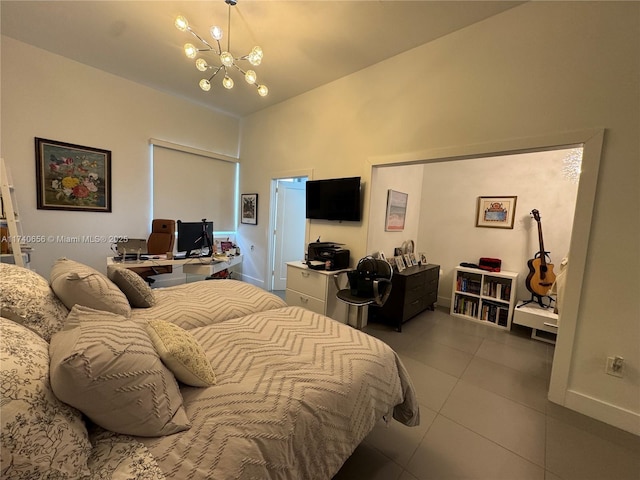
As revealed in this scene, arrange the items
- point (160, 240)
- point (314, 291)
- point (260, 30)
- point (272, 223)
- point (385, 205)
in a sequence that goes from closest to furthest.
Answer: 1. point (260, 30)
2. point (314, 291)
3. point (385, 205)
4. point (160, 240)
5. point (272, 223)

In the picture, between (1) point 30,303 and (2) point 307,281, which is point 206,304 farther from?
(2) point 307,281

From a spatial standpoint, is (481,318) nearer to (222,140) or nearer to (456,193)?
(456,193)

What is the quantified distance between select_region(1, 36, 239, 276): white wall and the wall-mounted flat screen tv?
241 cm

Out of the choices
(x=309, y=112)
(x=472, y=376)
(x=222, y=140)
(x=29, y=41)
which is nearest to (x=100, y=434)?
(x=472, y=376)

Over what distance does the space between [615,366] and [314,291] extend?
2496mm

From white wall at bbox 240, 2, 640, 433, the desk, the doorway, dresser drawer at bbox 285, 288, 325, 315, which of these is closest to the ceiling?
white wall at bbox 240, 2, 640, 433

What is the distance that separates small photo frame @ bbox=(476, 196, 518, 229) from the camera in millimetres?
3660

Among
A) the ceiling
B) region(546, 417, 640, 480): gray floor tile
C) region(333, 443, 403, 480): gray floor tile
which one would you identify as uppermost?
the ceiling

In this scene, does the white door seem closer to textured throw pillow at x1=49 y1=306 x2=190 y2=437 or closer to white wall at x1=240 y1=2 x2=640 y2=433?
white wall at x1=240 y1=2 x2=640 y2=433

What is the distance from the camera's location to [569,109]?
6.52ft

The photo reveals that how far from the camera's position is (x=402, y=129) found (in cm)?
285

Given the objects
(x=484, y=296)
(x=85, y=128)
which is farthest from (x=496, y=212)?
(x=85, y=128)

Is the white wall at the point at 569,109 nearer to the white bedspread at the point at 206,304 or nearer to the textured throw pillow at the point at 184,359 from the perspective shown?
the white bedspread at the point at 206,304

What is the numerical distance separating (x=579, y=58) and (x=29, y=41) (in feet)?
17.7
